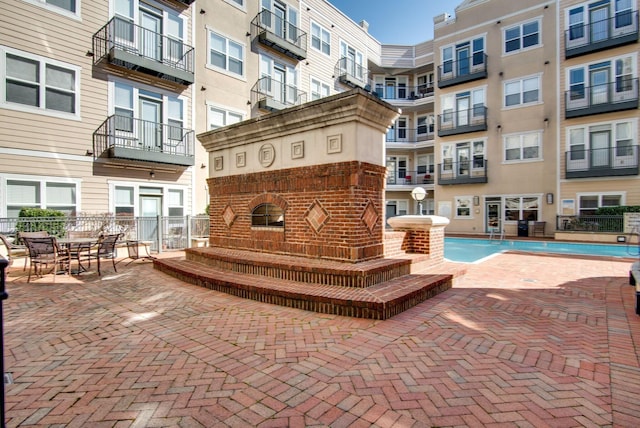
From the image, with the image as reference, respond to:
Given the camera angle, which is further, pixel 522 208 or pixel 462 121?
pixel 462 121

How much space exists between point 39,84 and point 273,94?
10.8 meters

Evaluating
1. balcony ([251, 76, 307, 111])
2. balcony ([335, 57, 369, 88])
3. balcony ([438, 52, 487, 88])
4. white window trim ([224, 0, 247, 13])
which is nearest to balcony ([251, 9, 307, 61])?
white window trim ([224, 0, 247, 13])

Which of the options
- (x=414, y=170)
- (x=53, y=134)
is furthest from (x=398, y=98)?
(x=53, y=134)

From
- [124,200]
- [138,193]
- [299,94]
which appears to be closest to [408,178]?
[299,94]

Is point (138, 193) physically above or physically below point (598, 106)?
below

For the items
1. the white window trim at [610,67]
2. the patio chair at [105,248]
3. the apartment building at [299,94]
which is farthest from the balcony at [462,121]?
the patio chair at [105,248]

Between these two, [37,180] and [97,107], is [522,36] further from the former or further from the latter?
[37,180]

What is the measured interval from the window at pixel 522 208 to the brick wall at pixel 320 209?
17.3 m

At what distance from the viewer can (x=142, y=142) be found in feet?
42.9

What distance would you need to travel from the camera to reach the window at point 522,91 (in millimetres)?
19172

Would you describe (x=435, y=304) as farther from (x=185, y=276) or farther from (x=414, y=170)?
(x=414, y=170)

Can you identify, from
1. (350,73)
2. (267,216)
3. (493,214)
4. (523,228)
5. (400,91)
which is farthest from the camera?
(400,91)

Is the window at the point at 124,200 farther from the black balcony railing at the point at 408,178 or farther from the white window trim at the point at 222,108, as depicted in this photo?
the black balcony railing at the point at 408,178

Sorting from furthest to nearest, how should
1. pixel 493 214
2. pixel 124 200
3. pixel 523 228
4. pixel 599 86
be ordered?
pixel 493 214, pixel 523 228, pixel 599 86, pixel 124 200
